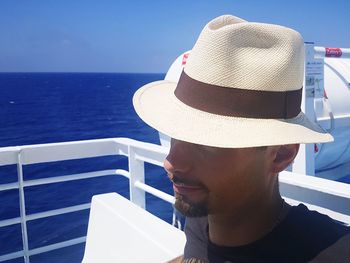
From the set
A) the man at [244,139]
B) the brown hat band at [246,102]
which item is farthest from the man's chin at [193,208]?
the brown hat band at [246,102]

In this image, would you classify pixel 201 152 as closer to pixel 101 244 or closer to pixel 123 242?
pixel 123 242

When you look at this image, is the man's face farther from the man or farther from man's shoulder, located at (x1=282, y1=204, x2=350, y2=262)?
man's shoulder, located at (x1=282, y1=204, x2=350, y2=262)

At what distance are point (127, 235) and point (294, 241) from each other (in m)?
1.15

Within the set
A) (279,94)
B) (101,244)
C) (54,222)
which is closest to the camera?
(279,94)

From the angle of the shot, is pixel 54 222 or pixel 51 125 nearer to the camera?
pixel 54 222

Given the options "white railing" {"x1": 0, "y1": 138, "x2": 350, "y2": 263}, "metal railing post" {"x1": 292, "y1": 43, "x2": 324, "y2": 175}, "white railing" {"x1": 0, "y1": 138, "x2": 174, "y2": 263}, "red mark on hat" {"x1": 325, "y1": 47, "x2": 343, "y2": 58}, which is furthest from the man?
"red mark on hat" {"x1": 325, "y1": 47, "x2": 343, "y2": 58}

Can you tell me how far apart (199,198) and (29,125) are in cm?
2712

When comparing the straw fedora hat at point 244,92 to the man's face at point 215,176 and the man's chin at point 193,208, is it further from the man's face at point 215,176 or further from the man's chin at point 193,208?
the man's chin at point 193,208

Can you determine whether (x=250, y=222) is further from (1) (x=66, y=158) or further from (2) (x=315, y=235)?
(1) (x=66, y=158)

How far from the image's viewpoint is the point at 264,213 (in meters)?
0.98

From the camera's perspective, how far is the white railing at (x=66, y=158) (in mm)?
2408

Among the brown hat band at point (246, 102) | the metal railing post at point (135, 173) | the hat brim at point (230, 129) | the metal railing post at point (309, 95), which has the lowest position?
the metal railing post at point (135, 173)

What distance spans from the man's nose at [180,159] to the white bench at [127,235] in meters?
0.74

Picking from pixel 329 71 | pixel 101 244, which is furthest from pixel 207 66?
pixel 329 71
